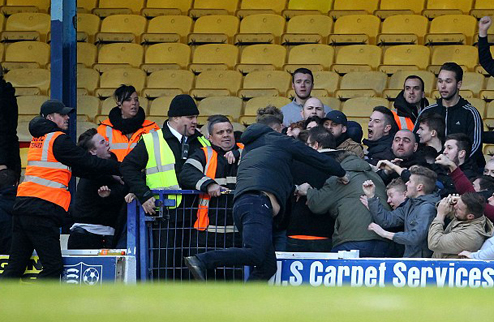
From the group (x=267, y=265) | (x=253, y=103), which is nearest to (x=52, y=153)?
(x=267, y=265)

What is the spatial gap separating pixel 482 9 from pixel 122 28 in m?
5.10

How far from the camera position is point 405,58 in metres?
12.6

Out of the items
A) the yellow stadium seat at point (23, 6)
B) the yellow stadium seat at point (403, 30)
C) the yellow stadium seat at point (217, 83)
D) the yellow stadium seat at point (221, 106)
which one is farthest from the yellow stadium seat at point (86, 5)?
the yellow stadium seat at point (403, 30)

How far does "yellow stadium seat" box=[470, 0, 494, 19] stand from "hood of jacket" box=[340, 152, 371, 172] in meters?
6.38

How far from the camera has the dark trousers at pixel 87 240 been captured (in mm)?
A: 7840

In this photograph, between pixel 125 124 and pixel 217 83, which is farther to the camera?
pixel 217 83

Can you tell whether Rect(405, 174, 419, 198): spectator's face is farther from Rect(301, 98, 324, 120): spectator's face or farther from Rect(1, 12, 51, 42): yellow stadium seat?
Rect(1, 12, 51, 42): yellow stadium seat

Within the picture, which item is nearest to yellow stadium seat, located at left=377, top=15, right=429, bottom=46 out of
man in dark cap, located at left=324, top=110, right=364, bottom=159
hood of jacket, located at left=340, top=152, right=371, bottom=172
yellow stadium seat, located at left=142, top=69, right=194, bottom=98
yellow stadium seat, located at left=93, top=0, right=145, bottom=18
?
yellow stadium seat, located at left=142, top=69, right=194, bottom=98

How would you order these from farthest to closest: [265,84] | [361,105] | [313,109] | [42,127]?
[265,84], [361,105], [313,109], [42,127]

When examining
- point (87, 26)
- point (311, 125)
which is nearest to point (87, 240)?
point (311, 125)

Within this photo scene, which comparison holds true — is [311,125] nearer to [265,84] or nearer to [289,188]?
[289,188]

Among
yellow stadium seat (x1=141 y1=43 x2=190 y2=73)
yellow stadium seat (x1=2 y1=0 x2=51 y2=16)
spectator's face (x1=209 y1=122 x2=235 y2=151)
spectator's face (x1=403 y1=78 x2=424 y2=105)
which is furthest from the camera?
yellow stadium seat (x1=2 y1=0 x2=51 y2=16)

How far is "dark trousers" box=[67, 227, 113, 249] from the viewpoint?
7840mm

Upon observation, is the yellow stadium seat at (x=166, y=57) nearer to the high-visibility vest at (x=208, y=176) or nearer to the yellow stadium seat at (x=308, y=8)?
the yellow stadium seat at (x=308, y=8)
